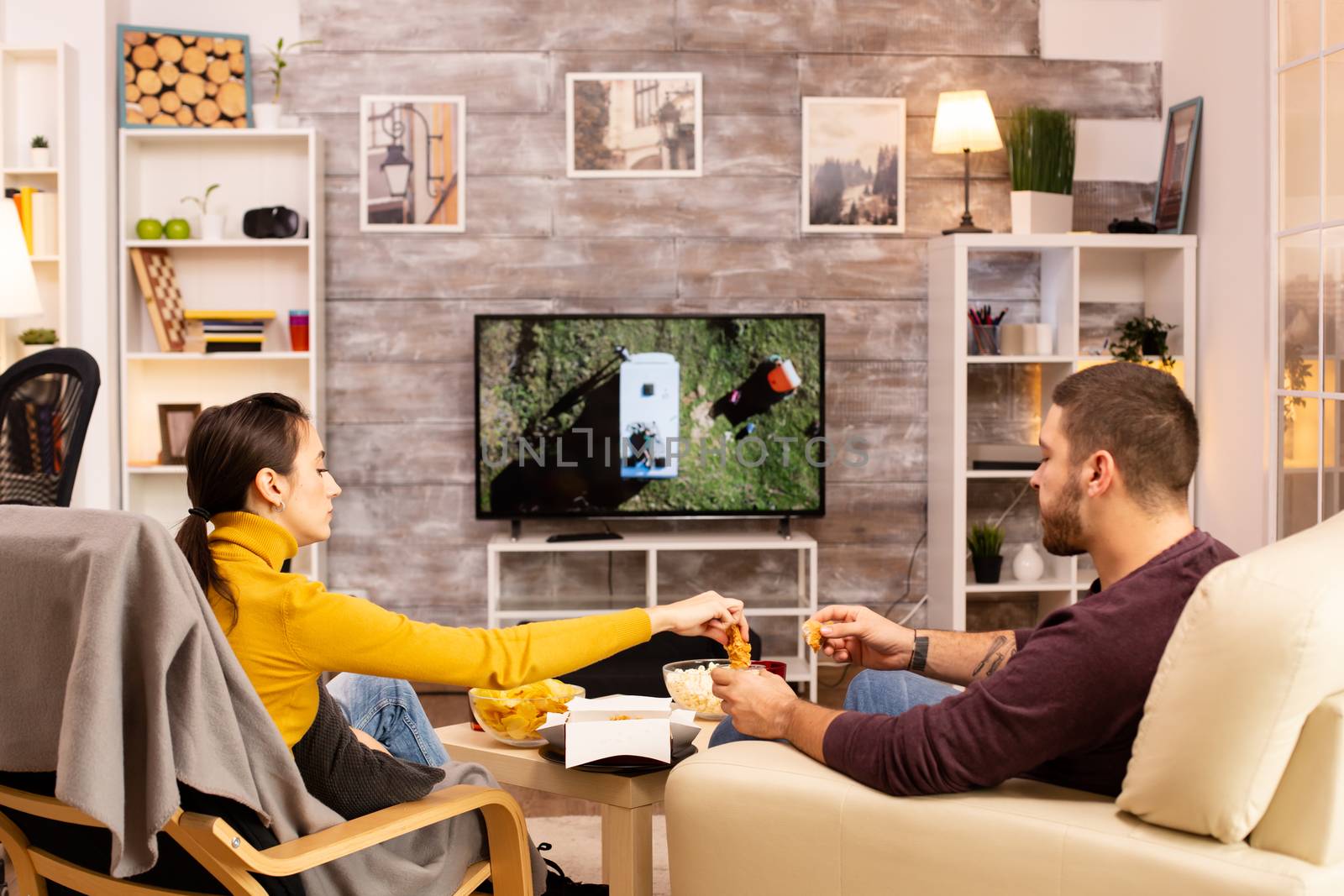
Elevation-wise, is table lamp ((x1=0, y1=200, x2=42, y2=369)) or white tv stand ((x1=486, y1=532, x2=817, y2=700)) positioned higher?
table lamp ((x1=0, y1=200, x2=42, y2=369))

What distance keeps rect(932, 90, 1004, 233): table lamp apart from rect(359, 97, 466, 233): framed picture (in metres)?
1.71

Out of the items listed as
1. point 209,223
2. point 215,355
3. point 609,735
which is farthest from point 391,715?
point 209,223

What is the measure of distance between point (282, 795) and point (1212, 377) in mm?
3628

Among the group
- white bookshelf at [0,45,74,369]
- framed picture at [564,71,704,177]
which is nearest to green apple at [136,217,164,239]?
white bookshelf at [0,45,74,369]

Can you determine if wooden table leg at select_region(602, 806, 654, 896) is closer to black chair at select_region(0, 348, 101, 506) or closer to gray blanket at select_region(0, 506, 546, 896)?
gray blanket at select_region(0, 506, 546, 896)

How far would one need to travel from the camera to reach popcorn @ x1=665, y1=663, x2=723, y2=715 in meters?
2.29

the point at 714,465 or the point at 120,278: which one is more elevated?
the point at 120,278

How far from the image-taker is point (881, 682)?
212 cm

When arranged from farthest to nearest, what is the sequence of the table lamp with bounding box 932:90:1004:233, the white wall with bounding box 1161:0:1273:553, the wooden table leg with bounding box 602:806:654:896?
the table lamp with bounding box 932:90:1004:233 → the white wall with bounding box 1161:0:1273:553 → the wooden table leg with bounding box 602:806:654:896

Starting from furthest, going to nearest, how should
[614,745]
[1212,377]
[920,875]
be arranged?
[1212,377] → [614,745] → [920,875]

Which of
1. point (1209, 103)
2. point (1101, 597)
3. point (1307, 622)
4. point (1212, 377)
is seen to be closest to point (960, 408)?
point (1212, 377)

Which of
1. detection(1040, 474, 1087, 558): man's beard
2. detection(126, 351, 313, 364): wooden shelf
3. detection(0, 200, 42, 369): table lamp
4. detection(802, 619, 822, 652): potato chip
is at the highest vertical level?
detection(0, 200, 42, 369): table lamp

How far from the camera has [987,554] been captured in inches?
176

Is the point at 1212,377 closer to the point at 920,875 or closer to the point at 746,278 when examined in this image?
the point at 746,278
